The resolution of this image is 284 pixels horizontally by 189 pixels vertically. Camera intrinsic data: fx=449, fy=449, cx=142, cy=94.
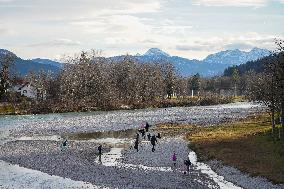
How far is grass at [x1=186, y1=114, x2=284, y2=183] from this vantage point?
1782 inches

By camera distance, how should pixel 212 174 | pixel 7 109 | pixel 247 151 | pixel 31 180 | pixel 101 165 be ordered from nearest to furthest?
pixel 31 180, pixel 212 174, pixel 101 165, pixel 247 151, pixel 7 109

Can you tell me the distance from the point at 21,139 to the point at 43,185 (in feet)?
127

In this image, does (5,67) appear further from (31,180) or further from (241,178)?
(241,178)

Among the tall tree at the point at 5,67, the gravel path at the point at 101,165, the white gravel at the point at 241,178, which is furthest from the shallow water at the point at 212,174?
the tall tree at the point at 5,67

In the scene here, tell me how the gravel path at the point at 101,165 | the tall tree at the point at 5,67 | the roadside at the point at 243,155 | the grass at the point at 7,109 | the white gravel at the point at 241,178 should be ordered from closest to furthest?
the white gravel at the point at 241,178
the roadside at the point at 243,155
the gravel path at the point at 101,165
the tall tree at the point at 5,67
the grass at the point at 7,109

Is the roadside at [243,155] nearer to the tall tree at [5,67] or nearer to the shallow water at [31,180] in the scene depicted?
the shallow water at [31,180]

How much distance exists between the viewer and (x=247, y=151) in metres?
56.0

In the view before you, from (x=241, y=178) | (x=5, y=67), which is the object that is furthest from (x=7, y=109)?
(x=241, y=178)

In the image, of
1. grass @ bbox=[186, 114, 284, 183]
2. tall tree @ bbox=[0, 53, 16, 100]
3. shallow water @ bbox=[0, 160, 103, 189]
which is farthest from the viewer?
tall tree @ bbox=[0, 53, 16, 100]

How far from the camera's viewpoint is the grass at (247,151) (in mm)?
45253

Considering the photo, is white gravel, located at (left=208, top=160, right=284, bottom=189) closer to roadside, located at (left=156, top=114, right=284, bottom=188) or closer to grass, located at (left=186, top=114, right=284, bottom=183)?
roadside, located at (left=156, top=114, right=284, bottom=188)

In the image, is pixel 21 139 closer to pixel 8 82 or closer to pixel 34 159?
pixel 34 159

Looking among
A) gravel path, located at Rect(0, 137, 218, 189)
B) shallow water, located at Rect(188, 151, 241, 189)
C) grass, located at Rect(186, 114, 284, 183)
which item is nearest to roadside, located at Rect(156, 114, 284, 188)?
grass, located at Rect(186, 114, 284, 183)

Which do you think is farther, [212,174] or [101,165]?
[101,165]
